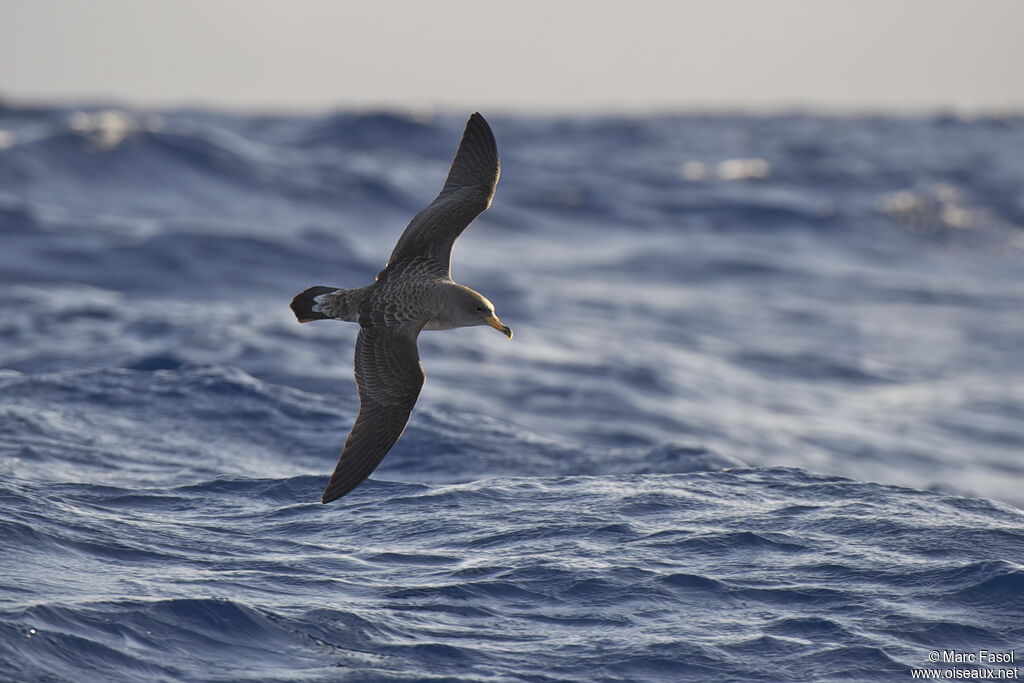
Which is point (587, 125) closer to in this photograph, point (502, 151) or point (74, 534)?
point (502, 151)

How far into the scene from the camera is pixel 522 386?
15.0 metres

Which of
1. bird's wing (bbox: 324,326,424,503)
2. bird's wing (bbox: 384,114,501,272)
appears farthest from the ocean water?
bird's wing (bbox: 384,114,501,272)

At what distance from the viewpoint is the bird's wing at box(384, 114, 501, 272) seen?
8227 mm

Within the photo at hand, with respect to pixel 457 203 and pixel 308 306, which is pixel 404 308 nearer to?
pixel 308 306

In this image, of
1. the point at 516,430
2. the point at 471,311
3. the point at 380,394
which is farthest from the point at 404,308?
the point at 516,430

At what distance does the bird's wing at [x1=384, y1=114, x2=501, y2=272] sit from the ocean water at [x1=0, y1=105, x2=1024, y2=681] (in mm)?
1585

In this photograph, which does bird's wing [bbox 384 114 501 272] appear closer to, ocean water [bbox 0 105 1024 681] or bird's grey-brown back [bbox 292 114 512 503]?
bird's grey-brown back [bbox 292 114 512 503]

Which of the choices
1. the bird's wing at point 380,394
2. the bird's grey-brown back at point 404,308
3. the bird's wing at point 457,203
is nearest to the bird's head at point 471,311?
the bird's grey-brown back at point 404,308

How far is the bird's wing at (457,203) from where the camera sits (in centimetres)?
823

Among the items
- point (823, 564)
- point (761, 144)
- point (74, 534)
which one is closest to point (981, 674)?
point (823, 564)

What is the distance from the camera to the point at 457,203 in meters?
8.47

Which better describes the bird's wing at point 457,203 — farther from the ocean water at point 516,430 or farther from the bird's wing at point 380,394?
the ocean water at point 516,430

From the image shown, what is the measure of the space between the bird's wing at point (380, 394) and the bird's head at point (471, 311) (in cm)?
29

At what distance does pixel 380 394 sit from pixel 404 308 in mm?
590
